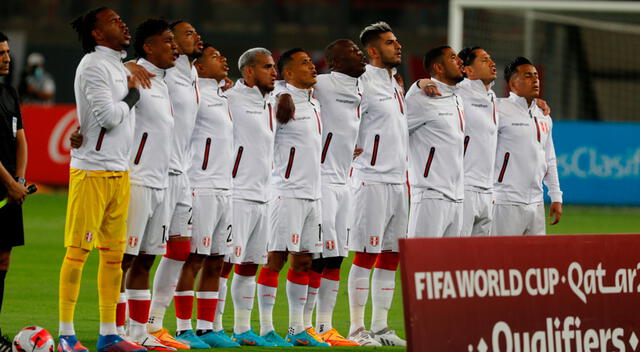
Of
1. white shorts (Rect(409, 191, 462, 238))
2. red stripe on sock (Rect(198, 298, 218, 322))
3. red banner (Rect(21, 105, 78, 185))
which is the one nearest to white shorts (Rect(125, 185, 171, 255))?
red stripe on sock (Rect(198, 298, 218, 322))

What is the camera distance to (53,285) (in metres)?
12.8

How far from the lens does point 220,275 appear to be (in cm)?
964

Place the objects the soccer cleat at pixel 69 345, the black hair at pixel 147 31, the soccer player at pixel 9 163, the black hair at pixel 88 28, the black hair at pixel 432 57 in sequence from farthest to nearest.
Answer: the black hair at pixel 432 57, the black hair at pixel 147 31, the soccer player at pixel 9 163, the black hair at pixel 88 28, the soccer cleat at pixel 69 345

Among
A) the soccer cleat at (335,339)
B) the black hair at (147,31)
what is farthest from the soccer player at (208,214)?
the soccer cleat at (335,339)

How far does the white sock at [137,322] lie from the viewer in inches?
341

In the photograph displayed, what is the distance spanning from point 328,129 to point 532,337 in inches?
119

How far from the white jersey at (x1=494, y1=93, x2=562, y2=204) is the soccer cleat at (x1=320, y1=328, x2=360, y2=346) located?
198cm

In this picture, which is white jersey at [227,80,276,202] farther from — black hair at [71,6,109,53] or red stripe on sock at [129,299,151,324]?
black hair at [71,6,109,53]

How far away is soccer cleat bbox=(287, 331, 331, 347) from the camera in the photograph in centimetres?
945

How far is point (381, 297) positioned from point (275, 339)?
1.03m

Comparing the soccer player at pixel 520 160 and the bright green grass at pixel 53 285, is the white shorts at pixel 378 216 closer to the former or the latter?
the bright green grass at pixel 53 285

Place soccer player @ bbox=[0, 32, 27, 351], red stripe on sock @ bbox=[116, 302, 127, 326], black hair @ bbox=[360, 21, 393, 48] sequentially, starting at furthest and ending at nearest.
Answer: black hair @ bbox=[360, 21, 393, 48]
red stripe on sock @ bbox=[116, 302, 127, 326]
soccer player @ bbox=[0, 32, 27, 351]

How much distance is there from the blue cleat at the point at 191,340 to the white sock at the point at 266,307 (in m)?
0.62

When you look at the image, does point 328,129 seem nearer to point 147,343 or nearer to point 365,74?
point 365,74
